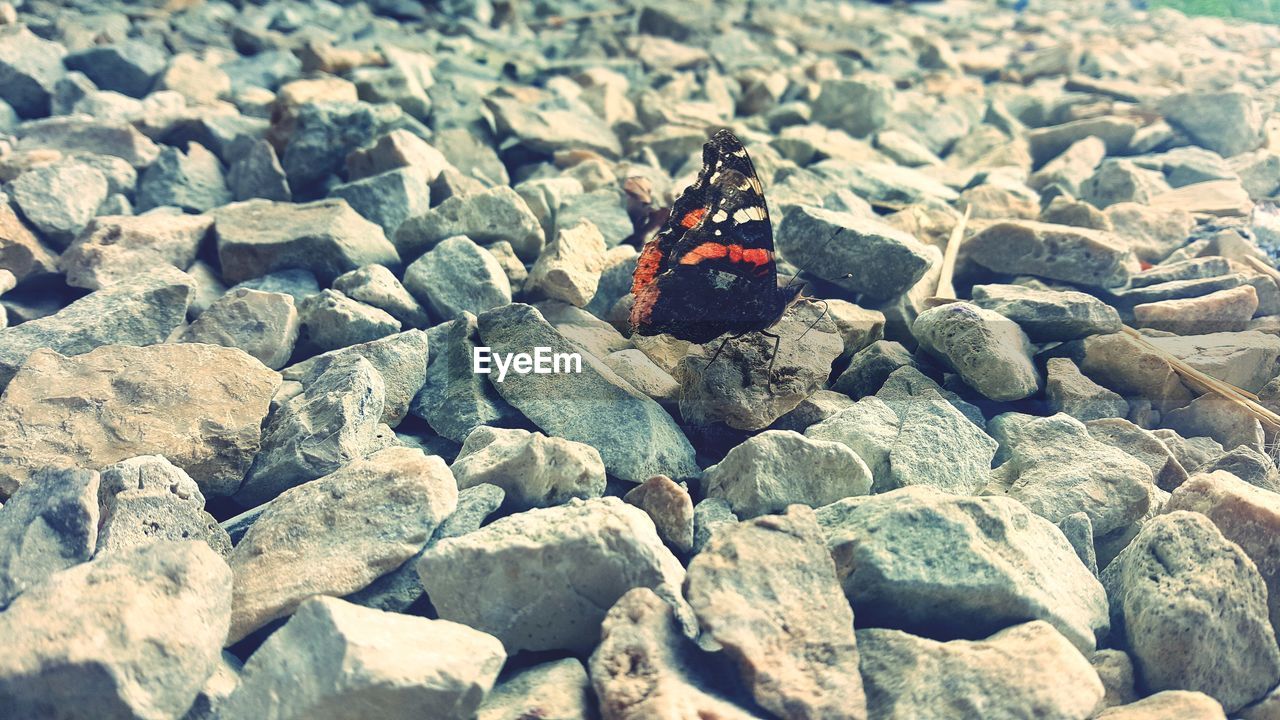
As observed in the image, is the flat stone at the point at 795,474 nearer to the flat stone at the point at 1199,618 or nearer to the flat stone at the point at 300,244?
the flat stone at the point at 1199,618

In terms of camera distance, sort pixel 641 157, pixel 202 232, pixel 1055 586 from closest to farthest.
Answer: pixel 1055 586 < pixel 202 232 < pixel 641 157

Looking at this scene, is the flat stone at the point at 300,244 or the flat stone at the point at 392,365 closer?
the flat stone at the point at 392,365

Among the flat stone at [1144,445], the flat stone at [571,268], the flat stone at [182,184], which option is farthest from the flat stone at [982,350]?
the flat stone at [182,184]

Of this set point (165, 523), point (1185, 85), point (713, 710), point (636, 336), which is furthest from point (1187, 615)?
point (1185, 85)

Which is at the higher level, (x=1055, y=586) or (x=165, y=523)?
(x=1055, y=586)

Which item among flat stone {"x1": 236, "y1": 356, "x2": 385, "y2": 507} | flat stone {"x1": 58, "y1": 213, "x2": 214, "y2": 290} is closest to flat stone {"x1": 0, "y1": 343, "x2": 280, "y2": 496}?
flat stone {"x1": 236, "y1": 356, "x2": 385, "y2": 507}

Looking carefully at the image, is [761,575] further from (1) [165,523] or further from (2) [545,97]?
(2) [545,97]
